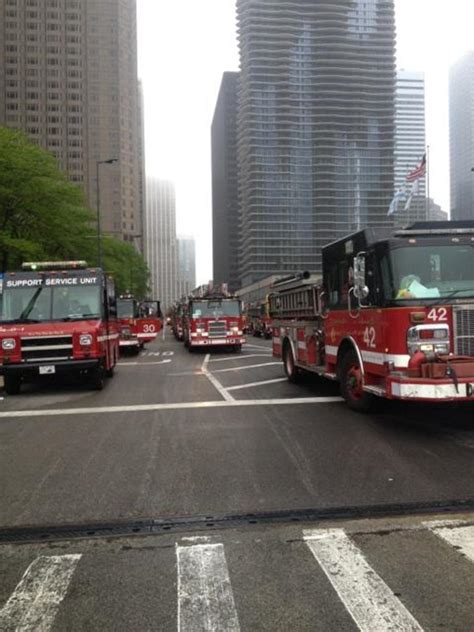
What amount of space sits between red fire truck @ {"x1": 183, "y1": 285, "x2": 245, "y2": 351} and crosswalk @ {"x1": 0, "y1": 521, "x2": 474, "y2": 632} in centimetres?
2180

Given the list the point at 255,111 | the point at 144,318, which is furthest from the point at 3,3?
the point at 144,318

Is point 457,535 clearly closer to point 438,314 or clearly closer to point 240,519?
point 240,519

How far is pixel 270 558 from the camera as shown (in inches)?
161

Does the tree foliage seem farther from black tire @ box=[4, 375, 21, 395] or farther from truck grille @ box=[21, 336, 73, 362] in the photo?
truck grille @ box=[21, 336, 73, 362]

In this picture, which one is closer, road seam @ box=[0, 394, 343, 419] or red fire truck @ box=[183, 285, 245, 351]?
road seam @ box=[0, 394, 343, 419]

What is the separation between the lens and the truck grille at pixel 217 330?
86.6 ft

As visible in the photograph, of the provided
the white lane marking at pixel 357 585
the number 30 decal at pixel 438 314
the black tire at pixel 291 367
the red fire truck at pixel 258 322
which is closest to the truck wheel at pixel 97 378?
the black tire at pixel 291 367

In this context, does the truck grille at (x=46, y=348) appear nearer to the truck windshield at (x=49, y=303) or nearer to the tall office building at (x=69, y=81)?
the truck windshield at (x=49, y=303)

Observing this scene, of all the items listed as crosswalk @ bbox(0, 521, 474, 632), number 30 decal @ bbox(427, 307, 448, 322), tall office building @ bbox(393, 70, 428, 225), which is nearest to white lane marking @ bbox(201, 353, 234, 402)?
number 30 decal @ bbox(427, 307, 448, 322)

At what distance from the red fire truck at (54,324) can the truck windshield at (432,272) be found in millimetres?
7126

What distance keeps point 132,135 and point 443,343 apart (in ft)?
530

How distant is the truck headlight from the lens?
1251 cm

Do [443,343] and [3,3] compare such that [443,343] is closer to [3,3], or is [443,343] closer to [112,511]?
[112,511]

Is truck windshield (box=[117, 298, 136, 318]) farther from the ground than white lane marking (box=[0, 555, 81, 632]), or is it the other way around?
truck windshield (box=[117, 298, 136, 318])
